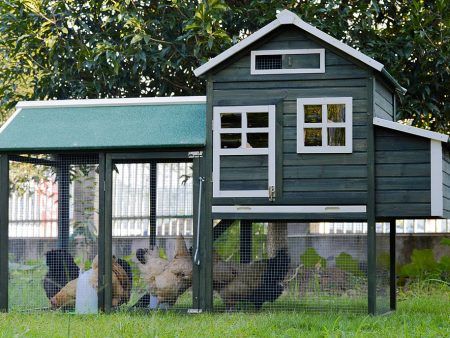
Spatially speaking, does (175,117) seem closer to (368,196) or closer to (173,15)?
(368,196)

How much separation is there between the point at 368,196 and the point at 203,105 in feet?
7.10

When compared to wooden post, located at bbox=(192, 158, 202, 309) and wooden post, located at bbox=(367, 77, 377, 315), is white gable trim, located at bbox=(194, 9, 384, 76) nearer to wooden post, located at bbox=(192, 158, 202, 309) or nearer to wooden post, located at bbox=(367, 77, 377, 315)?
wooden post, located at bbox=(367, 77, 377, 315)

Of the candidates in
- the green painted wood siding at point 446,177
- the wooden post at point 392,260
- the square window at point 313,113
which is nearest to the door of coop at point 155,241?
the square window at point 313,113

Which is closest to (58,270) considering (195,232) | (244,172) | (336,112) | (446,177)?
(195,232)

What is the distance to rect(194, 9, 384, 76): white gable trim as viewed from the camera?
33.0 ft

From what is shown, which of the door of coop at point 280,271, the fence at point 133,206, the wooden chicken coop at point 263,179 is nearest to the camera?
the wooden chicken coop at point 263,179

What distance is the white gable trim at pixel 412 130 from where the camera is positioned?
9.89 meters

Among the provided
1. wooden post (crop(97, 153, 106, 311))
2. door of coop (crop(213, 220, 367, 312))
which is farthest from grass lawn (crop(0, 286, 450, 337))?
wooden post (crop(97, 153, 106, 311))

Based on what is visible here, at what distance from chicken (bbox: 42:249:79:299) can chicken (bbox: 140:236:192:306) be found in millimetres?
800

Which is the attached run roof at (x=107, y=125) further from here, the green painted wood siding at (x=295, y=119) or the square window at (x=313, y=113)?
the square window at (x=313, y=113)

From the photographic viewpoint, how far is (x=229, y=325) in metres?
8.76

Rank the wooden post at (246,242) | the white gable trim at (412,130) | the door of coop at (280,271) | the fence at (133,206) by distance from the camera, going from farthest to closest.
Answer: the fence at (133,206), the wooden post at (246,242), the door of coop at (280,271), the white gable trim at (412,130)

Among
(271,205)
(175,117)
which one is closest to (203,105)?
(175,117)

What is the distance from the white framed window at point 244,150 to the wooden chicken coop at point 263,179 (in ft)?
0.03
